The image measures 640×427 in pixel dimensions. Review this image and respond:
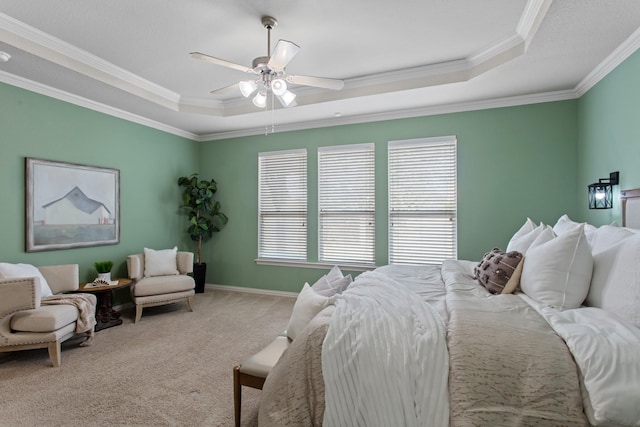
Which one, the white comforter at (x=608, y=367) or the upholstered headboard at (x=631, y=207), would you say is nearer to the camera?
the white comforter at (x=608, y=367)

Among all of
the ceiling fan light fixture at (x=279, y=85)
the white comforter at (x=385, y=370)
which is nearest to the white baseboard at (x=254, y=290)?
the ceiling fan light fixture at (x=279, y=85)

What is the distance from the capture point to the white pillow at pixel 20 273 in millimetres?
2826

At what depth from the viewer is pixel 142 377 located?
2539 mm

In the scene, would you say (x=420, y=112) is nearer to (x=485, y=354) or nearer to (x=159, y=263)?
(x=485, y=354)

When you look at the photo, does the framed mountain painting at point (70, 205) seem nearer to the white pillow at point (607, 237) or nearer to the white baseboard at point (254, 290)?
the white baseboard at point (254, 290)

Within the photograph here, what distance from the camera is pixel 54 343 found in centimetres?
270

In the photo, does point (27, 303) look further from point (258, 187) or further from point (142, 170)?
point (258, 187)

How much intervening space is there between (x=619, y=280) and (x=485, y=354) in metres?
0.88

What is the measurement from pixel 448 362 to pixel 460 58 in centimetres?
312

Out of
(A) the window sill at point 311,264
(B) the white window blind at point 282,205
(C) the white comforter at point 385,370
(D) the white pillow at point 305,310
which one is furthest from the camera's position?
(B) the white window blind at point 282,205

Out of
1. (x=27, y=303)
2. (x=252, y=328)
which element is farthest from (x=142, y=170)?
(x=252, y=328)

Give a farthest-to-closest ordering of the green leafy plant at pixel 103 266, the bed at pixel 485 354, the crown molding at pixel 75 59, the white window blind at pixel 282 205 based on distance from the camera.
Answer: the white window blind at pixel 282 205 < the green leafy plant at pixel 103 266 < the crown molding at pixel 75 59 < the bed at pixel 485 354

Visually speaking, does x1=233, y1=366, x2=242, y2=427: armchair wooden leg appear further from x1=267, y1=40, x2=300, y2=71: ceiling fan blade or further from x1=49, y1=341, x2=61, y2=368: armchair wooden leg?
x1=267, y1=40, x2=300, y2=71: ceiling fan blade

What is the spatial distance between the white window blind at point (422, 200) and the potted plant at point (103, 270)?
3682mm
